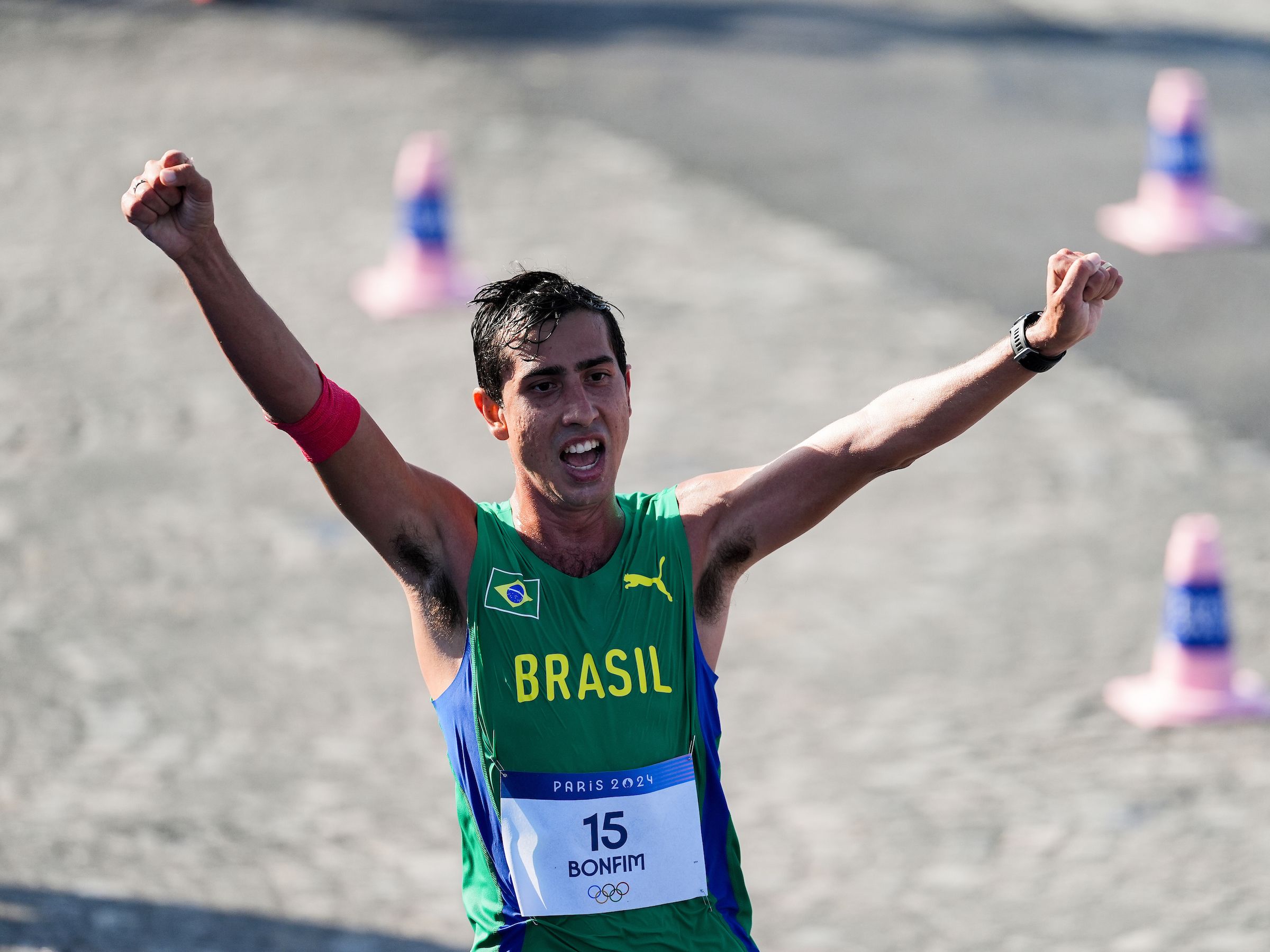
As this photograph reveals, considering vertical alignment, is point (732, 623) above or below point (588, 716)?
above

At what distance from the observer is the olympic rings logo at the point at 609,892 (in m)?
3.23

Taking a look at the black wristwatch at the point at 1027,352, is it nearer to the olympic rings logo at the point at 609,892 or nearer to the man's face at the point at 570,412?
the man's face at the point at 570,412

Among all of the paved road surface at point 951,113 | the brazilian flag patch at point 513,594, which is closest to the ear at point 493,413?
the brazilian flag patch at point 513,594

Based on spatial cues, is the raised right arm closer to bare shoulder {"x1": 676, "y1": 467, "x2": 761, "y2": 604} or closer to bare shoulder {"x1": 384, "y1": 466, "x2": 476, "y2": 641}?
bare shoulder {"x1": 384, "y1": 466, "x2": 476, "y2": 641}

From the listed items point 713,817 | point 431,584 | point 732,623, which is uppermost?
point 732,623

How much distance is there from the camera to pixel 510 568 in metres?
3.33


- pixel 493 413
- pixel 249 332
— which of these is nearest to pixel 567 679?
pixel 493 413

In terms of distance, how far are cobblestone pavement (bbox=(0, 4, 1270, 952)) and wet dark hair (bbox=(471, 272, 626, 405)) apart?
2.20 m

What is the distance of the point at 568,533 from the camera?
3.42 metres

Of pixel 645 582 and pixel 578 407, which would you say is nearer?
pixel 578 407

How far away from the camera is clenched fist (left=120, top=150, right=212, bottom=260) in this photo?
2.94 meters

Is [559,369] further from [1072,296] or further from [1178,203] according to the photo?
[1178,203]

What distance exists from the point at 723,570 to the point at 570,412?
485 mm

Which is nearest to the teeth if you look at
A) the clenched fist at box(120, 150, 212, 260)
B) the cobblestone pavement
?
the clenched fist at box(120, 150, 212, 260)
